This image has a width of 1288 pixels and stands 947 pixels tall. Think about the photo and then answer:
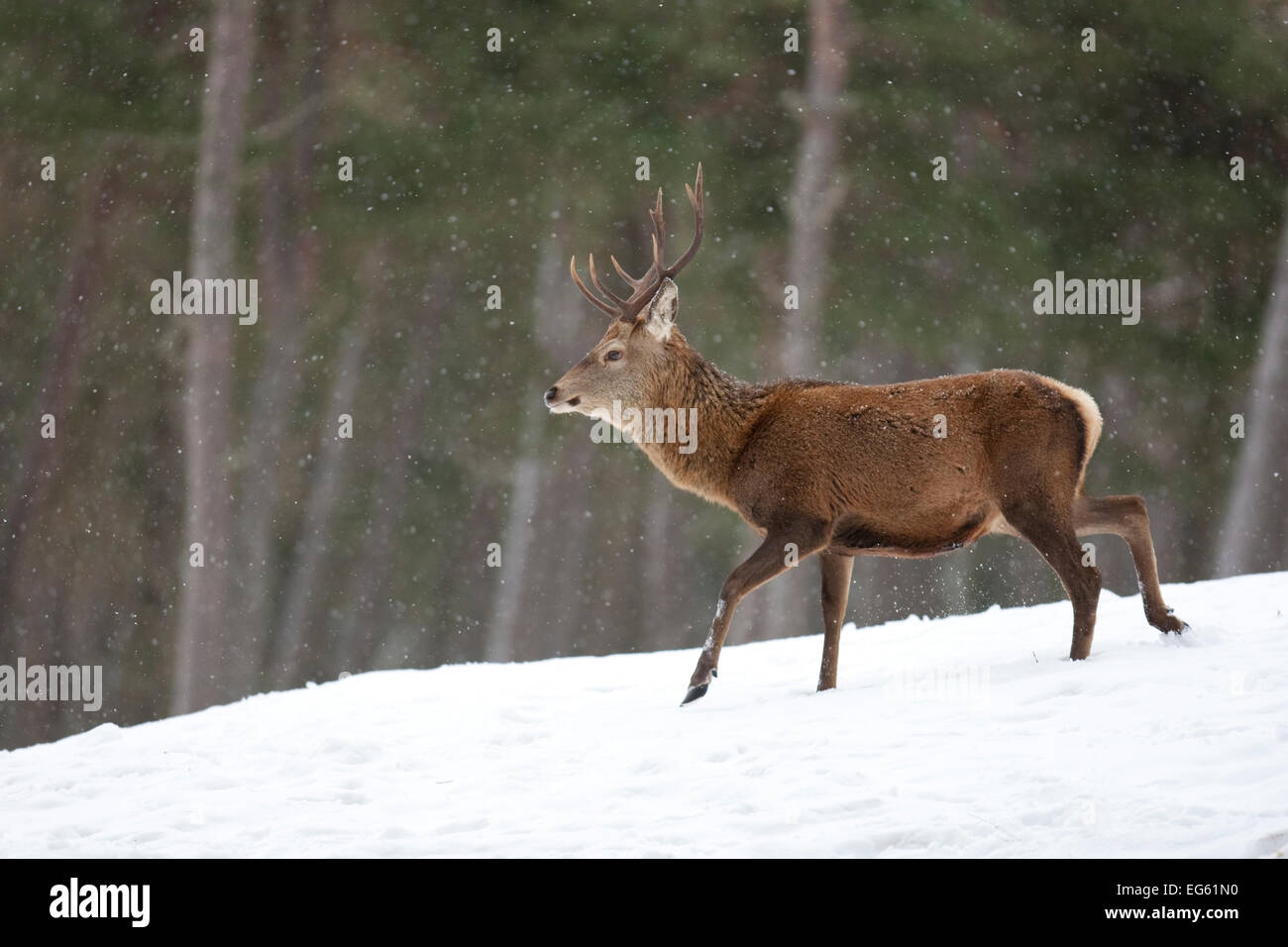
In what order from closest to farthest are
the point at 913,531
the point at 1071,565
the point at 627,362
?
1. the point at 1071,565
2. the point at 913,531
3. the point at 627,362

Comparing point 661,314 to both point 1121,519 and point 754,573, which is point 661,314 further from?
point 1121,519

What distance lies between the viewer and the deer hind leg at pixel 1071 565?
7.48m

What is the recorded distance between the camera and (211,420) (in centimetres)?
1873

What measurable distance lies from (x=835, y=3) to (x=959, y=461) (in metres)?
12.6

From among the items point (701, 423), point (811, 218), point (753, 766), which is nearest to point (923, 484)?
point (701, 423)

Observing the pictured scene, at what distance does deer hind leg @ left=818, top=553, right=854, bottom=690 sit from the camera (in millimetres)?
8039

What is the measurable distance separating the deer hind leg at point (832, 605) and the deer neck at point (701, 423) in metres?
0.69

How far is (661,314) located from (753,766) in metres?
3.41

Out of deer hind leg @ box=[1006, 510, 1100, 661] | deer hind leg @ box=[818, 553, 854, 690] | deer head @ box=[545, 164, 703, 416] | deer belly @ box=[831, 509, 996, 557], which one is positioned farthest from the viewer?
deer head @ box=[545, 164, 703, 416]

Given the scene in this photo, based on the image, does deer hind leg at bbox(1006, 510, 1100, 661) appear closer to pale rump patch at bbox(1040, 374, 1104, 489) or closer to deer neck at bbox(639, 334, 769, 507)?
pale rump patch at bbox(1040, 374, 1104, 489)

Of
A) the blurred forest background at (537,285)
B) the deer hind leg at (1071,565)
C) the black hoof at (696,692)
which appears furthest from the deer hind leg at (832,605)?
the blurred forest background at (537,285)

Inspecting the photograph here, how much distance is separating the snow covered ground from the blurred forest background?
9664 millimetres

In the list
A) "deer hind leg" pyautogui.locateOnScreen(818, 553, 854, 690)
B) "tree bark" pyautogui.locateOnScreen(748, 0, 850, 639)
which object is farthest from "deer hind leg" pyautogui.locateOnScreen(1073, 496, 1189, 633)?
"tree bark" pyautogui.locateOnScreen(748, 0, 850, 639)

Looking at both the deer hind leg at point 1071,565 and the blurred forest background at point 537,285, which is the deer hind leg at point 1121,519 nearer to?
the deer hind leg at point 1071,565
